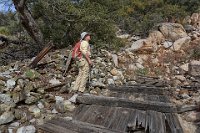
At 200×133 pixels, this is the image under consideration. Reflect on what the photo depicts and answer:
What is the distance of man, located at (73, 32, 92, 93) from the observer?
7277 mm

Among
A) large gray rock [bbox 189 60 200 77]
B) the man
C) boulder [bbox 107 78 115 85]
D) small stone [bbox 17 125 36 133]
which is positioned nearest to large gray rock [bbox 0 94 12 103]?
small stone [bbox 17 125 36 133]

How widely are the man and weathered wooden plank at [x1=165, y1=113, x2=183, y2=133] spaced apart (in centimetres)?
249

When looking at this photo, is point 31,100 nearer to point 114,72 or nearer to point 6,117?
point 6,117

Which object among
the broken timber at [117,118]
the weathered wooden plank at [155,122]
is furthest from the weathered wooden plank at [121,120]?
the weathered wooden plank at [155,122]

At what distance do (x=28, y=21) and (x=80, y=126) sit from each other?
20.7 feet

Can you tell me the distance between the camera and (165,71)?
11836 mm

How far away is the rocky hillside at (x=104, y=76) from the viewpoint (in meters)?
5.90

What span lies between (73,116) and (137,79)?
193 inches

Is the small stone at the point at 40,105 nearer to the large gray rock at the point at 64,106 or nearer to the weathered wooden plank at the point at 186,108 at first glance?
the large gray rock at the point at 64,106

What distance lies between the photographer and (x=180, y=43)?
13906mm

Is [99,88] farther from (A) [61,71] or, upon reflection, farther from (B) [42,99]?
(B) [42,99]

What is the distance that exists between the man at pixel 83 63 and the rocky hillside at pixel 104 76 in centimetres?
31

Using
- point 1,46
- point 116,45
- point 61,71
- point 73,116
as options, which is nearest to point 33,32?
point 1,46

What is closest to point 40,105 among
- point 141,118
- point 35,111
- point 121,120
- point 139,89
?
point 35,111
